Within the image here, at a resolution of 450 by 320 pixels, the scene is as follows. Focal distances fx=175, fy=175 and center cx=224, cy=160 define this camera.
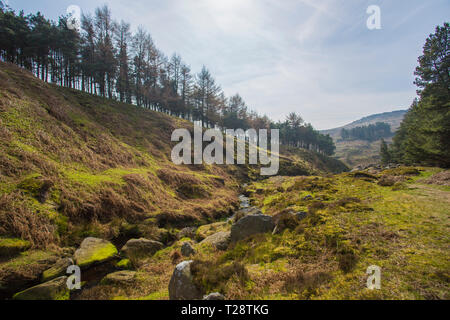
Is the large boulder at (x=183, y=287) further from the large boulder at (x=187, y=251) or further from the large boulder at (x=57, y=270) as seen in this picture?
the large boulder at (x=57, y=270)

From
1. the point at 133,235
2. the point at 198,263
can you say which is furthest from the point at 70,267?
the point at 198,263

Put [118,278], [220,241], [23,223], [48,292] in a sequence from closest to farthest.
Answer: [48,292] → [118,278] → [23,223] → [220,241]

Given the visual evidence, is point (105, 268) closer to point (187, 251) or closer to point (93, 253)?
point (93, 253)

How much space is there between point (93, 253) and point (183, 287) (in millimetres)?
6228

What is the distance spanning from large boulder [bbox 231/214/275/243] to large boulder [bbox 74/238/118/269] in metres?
6.41

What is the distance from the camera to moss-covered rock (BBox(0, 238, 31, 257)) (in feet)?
23.0

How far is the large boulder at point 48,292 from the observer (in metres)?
6.07

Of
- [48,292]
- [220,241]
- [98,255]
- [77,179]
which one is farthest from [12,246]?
[220,241]

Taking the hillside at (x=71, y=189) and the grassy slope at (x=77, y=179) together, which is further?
the grassy slope at (x=77, y=179)

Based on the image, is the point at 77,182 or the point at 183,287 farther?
the point at 77,182

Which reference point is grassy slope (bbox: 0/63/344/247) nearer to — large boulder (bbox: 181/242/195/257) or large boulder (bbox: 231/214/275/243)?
large boulder (bbox: 181/242/195/257)

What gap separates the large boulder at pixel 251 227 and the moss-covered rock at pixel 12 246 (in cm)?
928

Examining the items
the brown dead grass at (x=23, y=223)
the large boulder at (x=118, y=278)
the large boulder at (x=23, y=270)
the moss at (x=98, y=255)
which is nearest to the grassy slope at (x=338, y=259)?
the large boulder at (x=118, y=278)

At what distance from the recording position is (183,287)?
5363 millimetres
